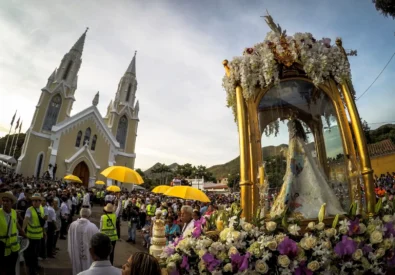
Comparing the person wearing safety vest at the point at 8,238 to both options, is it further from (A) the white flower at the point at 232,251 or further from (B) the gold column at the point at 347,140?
(B) the gold column at the point at 347,140

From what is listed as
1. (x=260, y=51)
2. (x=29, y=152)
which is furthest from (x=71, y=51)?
(x=260, y=51)

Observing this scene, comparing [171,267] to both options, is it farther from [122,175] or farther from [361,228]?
[122,175]

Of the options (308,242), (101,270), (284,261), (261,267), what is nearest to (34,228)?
(101,270)

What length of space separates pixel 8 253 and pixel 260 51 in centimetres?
570

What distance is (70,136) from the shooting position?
3319 cm

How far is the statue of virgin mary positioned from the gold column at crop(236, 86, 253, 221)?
0.33 meters

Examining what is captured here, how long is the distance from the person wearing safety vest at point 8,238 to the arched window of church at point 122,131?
1464 inches

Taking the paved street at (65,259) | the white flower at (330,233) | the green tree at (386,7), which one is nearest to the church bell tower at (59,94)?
the paved street at (65,259)

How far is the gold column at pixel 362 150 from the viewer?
10.2 ft

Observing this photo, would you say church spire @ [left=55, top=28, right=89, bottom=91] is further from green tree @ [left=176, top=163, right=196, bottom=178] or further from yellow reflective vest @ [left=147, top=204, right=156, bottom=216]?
green tree @ [left=176, top=163, right=196, bottom=178]

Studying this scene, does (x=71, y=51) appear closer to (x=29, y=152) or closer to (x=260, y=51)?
(x=29, y=152)

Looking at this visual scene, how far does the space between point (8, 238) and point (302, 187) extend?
5322 mm

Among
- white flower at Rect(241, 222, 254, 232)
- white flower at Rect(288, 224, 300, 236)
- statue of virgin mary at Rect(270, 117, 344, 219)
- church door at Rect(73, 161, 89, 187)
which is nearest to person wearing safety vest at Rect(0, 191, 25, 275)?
white flower at Rect(241, 222, 254, 232)

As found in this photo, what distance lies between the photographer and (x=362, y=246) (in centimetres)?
267
